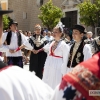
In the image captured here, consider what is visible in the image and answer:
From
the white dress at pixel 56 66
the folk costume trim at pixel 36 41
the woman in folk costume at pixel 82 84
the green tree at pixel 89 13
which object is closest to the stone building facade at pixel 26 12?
the green tree at pixel 89 13

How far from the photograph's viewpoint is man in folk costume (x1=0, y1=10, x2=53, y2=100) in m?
1.58

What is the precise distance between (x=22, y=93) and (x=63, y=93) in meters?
0.27

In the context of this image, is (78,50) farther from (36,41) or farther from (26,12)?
(26,12)

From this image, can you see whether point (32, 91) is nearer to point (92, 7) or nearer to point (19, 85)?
point (19, 85)

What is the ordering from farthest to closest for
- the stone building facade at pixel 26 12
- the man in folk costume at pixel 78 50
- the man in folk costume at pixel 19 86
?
1. the stone building facade at pixel 26 12
2. the man in folk costume at pixel 78 50
3. the man in folk costume at pixel 19 86

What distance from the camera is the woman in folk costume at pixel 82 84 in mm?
1402

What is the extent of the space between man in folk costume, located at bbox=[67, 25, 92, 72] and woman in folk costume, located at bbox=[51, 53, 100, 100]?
398cm

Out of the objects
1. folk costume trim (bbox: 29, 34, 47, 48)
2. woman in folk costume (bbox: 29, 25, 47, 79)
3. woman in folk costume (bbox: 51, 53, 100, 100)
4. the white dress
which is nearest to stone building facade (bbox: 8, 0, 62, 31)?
woman in folk costume (bbox: 29, 25, 47, 79)

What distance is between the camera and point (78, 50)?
18.2 ft

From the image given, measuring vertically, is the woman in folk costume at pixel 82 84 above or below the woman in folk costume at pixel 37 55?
above

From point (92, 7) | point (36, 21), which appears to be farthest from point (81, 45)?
point (36, 21)

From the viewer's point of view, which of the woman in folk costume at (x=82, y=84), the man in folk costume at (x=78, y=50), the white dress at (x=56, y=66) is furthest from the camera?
the white dress at (x=56, y=66)

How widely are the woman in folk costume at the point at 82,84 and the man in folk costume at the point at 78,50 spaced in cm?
398

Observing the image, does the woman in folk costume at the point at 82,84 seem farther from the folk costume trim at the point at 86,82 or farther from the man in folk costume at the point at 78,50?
the man in folk costume at the point at 78,50
